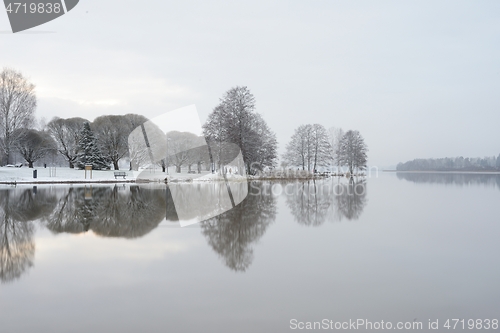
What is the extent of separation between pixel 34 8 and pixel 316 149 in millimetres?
51343

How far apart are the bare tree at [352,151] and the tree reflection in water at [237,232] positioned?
190ft

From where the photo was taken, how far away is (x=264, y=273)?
525cm

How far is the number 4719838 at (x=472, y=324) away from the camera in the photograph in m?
3.58

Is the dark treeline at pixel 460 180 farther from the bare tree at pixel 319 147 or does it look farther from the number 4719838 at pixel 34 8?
the number 4719838 at pixel 34 8

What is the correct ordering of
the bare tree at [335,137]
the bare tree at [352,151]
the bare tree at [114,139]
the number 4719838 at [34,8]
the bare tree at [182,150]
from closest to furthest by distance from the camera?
the number 4719838 at [34,8]
the bare tree at [114,139]
the bare tree at [182,150]
the bare tree at [352,151]
the bare tree at [335,137]

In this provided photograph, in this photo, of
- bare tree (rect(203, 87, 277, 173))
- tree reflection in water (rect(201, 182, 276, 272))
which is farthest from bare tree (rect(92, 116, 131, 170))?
tree reflection in water (rect(201, 182, 276, 272))

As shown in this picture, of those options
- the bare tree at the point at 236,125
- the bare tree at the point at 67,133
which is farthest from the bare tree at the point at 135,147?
the bare tree at the point at 236,125

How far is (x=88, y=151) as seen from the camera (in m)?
49.8

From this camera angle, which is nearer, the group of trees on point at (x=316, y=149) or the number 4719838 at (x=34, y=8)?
the number 4719838 at (x=34, y=8)

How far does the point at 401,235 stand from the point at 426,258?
214cm

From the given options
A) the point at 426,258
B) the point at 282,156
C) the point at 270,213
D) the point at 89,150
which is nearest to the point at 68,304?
the point at 426,258

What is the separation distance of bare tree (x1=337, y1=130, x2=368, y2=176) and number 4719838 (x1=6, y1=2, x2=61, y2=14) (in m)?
59.1

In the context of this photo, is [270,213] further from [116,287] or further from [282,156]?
[282,156]

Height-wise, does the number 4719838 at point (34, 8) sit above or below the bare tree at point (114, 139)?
above
